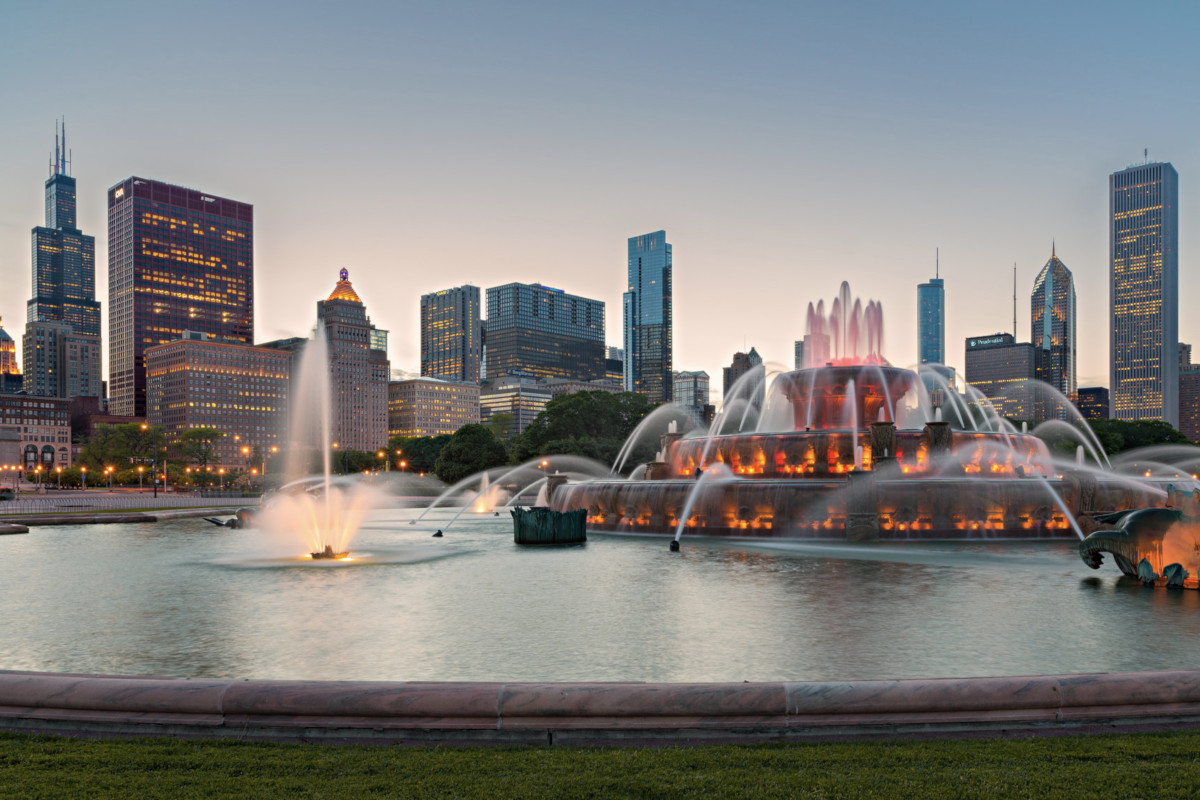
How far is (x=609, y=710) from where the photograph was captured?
303 inches

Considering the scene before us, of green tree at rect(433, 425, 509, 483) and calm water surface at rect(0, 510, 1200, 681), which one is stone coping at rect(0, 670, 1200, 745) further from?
green tree at rect(433, 425, 509, 483)

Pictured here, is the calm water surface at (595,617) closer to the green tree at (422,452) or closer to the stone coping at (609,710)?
the stone coping at (609,710)

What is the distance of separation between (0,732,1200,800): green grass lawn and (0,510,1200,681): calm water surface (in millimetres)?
2977

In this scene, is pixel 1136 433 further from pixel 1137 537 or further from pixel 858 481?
pixel 1137 537

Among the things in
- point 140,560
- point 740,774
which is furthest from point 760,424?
point 740,774

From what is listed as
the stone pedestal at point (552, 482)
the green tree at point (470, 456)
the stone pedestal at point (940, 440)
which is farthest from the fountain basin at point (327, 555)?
the green tree at point (470, 456)

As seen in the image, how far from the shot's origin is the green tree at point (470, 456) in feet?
338

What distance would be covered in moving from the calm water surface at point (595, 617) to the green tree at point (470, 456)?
77.3 meters

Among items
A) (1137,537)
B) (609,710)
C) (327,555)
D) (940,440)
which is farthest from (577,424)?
(609,710)

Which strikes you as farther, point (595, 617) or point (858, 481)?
point (858, 481)

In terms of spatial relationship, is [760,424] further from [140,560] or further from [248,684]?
[248,684]

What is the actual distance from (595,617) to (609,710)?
272 inches

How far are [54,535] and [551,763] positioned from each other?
35758 millimetres

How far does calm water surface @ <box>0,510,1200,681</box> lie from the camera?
10961mm
